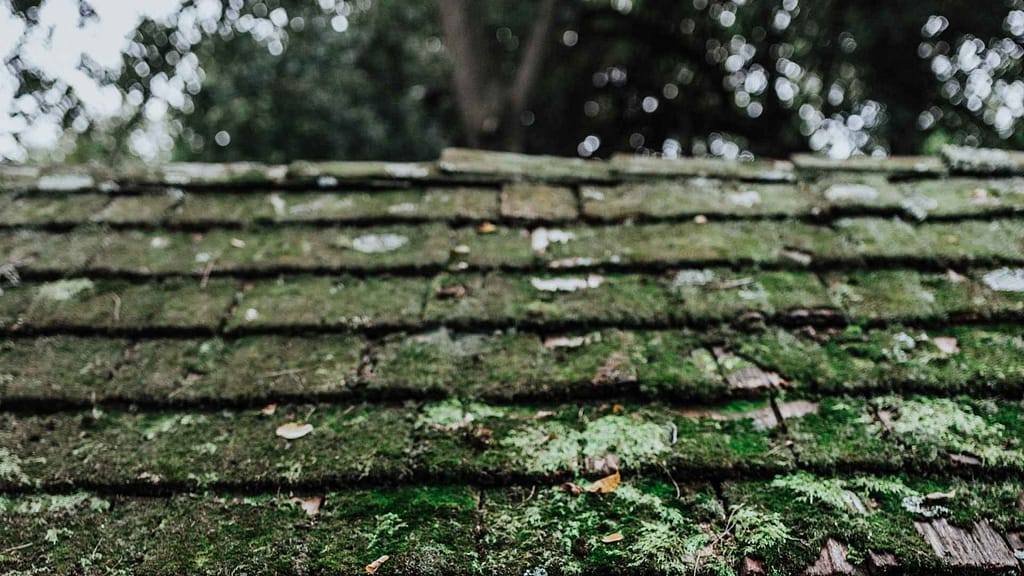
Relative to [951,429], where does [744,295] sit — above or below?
above

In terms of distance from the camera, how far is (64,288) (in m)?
1.79

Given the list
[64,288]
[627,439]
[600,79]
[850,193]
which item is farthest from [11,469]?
[600,79]

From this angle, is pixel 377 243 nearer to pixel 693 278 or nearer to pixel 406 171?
pixel 406 171

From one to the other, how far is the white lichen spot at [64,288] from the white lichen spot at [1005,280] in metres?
2.47

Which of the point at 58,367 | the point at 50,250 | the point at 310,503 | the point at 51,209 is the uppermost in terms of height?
the point at 51,209

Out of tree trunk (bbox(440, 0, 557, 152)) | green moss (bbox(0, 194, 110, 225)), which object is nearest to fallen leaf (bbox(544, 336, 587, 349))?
green moss (bbox(0, 194, 110, 225))

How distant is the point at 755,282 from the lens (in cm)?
174

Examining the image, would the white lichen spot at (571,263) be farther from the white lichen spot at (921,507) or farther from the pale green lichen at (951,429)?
the white lichen spot at (921,507)

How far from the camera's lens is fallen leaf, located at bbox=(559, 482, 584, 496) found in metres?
1.17

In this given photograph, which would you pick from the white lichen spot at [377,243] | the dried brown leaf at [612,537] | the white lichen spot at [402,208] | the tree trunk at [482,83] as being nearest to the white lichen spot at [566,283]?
the white lichen spot at [377,243]

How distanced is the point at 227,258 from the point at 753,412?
59.8 inches

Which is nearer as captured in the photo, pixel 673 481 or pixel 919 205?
pixel 673 481

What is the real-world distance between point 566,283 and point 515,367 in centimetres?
37

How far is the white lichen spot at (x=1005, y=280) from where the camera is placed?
1662mm
